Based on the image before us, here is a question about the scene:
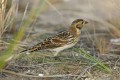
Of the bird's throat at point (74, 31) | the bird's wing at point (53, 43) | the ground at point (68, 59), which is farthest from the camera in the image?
the bird's throat at point (74, 31)

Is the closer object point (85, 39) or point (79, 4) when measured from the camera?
point (85, 39)

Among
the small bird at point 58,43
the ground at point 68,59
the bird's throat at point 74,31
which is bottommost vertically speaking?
the ground at point 68,59

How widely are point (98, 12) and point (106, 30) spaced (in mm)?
1220

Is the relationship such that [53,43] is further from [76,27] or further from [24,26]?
[24,26]

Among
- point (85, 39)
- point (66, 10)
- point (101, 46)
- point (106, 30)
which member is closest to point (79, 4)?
point (66, 10)

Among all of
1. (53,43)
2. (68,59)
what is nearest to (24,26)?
(53,43)

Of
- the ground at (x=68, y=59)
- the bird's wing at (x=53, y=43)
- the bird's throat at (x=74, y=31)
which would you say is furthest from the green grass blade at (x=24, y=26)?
the bird's throat at (x=74, y=31)

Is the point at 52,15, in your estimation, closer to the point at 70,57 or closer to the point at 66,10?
the point at 66,10

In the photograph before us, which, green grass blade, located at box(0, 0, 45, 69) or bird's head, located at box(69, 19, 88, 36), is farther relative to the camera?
bird's head, located at box(69, 19, 88, 36)

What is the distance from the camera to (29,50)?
663cm

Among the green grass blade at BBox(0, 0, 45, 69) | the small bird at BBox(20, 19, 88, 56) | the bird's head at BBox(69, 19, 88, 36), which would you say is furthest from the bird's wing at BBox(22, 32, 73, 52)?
the green grass blade at BBox(0, 0, 45, 69)

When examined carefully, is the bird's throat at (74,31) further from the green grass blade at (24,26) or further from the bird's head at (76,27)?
the green grass blade at (24,26)

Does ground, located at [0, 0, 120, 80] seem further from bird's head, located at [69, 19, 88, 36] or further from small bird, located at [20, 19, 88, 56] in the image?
bird's head, located at [69, 19, 88, 36]

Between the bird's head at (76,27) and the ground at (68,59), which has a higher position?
the bird's head at (76,27)
